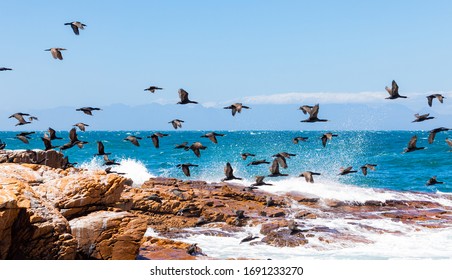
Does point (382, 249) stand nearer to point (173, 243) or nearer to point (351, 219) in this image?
point (351, 219)

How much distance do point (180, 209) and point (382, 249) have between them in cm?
762

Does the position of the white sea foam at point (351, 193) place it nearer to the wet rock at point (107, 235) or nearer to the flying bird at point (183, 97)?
the flying bird at point (183, 97)

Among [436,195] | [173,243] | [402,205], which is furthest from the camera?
[436,195]

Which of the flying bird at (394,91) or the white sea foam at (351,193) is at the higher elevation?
the flying bird at (394,91)

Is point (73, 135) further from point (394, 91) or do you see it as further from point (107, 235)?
point (394, 91)

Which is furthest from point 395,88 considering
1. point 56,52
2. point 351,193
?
point 351,193

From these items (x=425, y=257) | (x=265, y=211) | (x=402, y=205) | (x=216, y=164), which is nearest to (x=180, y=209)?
(x=265, y=211)

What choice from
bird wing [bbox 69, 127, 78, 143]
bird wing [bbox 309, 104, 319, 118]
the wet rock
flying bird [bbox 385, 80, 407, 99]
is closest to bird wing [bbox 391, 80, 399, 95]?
flying bird [bbox 385, 80, 407, 99]

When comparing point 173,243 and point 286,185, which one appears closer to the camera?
point 173,243

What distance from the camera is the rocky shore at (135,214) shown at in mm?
12719

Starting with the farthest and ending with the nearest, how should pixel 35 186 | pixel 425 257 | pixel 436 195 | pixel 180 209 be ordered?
1. pixel 436 195
2. pixel 180 209
3. pixel 425 257
4. pixel 35 186

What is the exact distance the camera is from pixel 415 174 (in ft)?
185

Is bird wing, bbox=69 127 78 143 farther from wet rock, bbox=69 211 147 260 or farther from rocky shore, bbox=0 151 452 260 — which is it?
wet rock, bbox=69 211 147 260

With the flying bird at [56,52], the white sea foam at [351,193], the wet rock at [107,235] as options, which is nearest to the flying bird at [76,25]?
the flying bird at [56,52]
